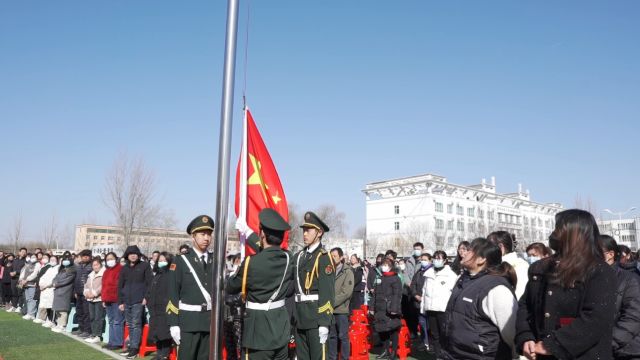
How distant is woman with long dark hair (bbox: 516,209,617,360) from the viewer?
11.0 feet

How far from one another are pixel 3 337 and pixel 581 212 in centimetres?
1312

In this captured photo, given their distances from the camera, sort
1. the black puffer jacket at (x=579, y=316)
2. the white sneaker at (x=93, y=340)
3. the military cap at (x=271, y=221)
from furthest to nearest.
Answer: the white sneaker at (x=93, y=340) < the military cap at (x=271, y=221) < the black puffer jacket at (x=579, y=316)

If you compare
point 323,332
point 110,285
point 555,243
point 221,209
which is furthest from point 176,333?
point 110,285

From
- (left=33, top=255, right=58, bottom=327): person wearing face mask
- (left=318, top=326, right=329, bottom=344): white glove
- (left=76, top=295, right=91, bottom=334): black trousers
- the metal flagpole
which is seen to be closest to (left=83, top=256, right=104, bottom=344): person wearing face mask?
(left=76, top=295, right=91, bottom=334): black trousers

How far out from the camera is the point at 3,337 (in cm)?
1244

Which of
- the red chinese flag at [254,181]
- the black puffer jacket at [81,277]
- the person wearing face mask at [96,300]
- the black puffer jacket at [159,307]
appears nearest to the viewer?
the red chinese flag at [254,181]

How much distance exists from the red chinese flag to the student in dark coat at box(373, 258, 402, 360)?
3312 millimetres

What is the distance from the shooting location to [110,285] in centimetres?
1137

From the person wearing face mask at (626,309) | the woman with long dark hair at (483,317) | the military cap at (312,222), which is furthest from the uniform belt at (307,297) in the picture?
the person wearing face mask at (626,309)

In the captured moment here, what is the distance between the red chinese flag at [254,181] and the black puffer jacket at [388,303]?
10.8 ft

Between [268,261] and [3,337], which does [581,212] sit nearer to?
[268,261]

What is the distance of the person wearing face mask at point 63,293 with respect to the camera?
13.7 meters

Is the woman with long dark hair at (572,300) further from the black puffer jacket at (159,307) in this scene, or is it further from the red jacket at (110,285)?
the red jacket at (110,285)

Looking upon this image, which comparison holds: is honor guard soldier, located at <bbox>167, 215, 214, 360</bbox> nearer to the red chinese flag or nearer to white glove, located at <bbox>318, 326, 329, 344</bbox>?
the red chinese flag
